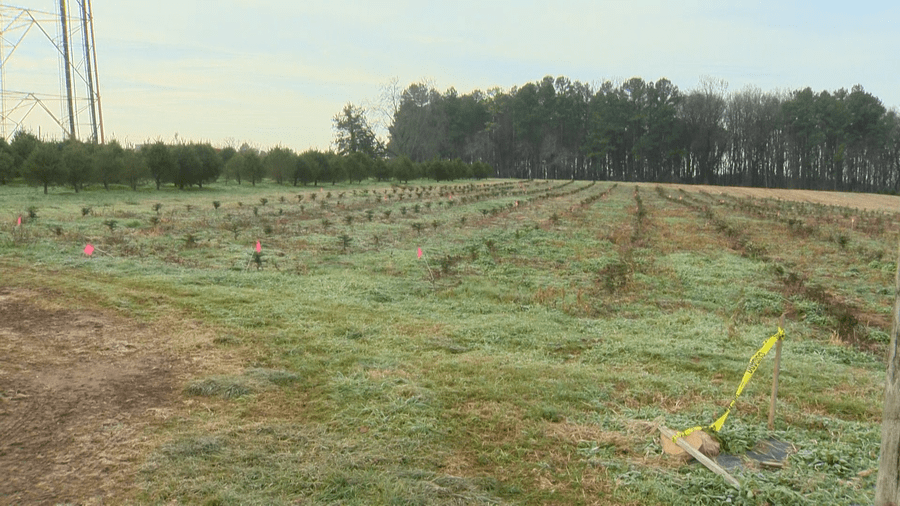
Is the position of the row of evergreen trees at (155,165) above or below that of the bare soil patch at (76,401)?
above

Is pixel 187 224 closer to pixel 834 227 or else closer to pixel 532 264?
pixel 532 264

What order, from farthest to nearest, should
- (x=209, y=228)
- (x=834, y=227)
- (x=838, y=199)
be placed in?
(x=838, y=199)
(x=834, y=227)
(x=209, y=228)

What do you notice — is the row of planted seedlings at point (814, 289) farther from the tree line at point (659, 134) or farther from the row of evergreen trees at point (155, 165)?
the tree line at point (659, 134)

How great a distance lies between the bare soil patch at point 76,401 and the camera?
327 cm

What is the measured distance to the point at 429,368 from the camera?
5.23 m

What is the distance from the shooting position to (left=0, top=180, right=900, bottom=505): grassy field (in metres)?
3.40

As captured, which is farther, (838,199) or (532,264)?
(838,199)

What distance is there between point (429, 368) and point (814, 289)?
6713 mm

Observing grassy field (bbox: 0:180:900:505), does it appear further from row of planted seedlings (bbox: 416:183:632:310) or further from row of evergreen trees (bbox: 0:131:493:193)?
row of evergreen trees (bbox: 0:131:493:193)

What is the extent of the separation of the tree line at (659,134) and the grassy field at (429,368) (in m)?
50.6

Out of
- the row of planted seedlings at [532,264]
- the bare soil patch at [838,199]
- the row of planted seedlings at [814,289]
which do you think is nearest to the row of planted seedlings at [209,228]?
the row of planted seedlings at [532,264]

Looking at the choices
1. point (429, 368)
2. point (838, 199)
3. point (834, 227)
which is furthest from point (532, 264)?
point (838, 199)

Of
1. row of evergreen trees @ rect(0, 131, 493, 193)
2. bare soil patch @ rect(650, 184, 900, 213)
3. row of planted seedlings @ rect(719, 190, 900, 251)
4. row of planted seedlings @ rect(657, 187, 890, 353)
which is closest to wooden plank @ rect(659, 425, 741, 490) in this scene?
row of planted seedlings @ rect(657, 187, 890, 353)

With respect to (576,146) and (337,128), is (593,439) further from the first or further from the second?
(576,146)
